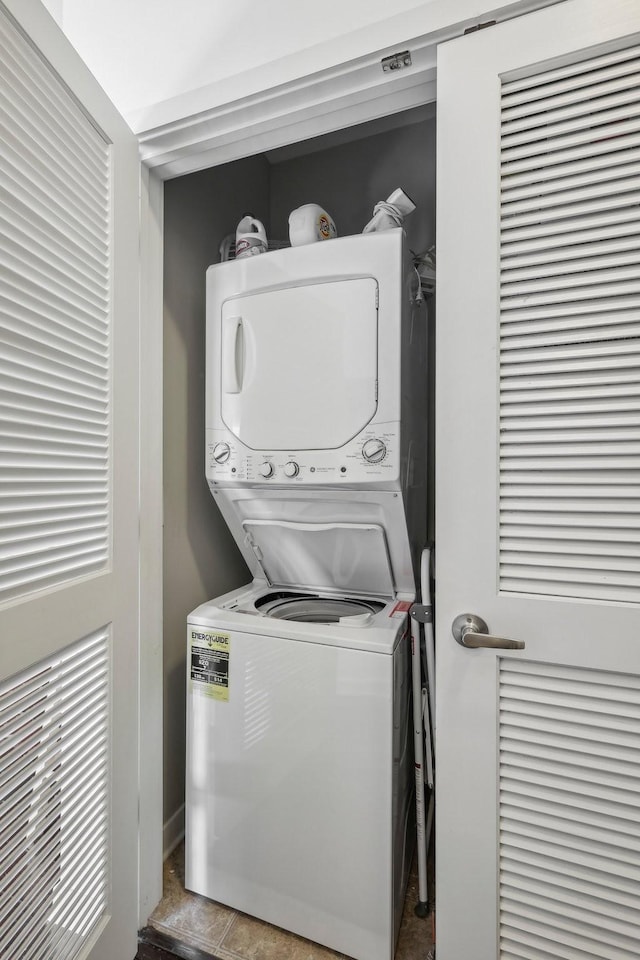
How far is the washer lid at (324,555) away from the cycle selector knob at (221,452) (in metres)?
0.24

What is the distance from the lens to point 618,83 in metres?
0.88

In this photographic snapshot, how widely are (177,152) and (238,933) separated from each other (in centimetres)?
217

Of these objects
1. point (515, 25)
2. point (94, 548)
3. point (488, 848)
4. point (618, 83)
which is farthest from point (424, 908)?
point (515, 25)

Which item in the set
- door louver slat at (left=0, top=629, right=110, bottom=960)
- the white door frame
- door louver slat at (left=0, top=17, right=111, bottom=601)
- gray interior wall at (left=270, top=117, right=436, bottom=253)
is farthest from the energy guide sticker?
gray interior wall at (left=270, top=117, right=436, bottom=253)

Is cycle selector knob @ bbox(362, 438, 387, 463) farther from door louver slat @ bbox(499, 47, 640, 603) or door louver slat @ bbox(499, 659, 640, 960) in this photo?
door louver slat @ bbox(499, 659, 640, 960)

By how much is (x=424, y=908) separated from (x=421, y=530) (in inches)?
45.4

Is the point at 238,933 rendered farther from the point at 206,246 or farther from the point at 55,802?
the point at 206,246

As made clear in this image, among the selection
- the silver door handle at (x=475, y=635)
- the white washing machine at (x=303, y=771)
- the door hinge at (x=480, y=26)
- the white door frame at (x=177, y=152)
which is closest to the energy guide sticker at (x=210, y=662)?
the white washing machine at (x=303, y=771)

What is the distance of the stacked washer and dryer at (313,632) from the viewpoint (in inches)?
49.2

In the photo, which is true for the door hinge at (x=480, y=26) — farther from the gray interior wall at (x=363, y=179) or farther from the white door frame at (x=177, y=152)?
the gray interior wall at (x=363, y=179)

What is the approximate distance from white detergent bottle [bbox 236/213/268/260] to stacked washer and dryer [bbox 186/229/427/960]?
0.36 ft

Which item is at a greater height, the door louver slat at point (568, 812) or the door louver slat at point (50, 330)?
the door louver slat at point (50, 330)

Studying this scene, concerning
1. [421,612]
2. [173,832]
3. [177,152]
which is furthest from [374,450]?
[173,832]

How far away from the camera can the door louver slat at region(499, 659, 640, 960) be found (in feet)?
2.90
